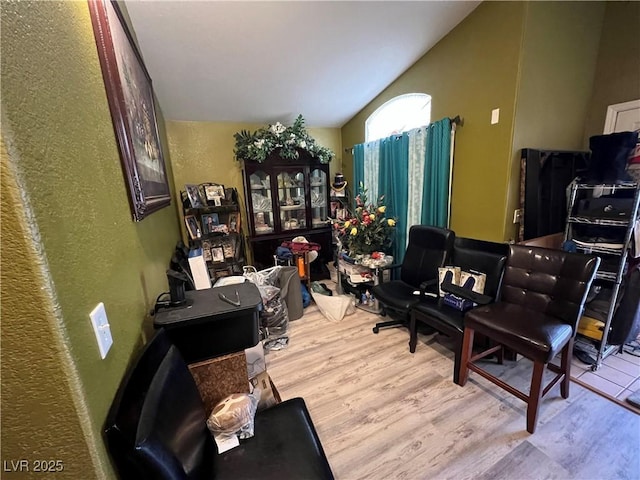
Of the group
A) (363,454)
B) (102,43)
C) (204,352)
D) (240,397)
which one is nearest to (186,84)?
(102,43)

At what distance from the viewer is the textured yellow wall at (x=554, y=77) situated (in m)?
1.90

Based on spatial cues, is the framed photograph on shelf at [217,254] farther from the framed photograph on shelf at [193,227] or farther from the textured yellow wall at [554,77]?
the textured yellow wall at [554,77]

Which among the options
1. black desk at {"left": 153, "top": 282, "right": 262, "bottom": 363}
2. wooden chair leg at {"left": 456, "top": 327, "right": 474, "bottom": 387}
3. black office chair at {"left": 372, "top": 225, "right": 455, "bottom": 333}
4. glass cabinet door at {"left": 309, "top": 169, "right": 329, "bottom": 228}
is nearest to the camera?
black desk at {"left": 153, "top": 282, "right": 262, "bottom": 363}

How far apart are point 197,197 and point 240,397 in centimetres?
261

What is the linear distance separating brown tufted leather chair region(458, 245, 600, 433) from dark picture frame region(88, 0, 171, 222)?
2072 millimetres

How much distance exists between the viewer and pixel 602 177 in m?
1.98

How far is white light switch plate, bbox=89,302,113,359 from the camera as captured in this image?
0.62 meters

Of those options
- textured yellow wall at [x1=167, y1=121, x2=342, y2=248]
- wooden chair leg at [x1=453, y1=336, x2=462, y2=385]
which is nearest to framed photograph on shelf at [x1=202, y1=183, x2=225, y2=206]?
textured yellow wall at [x1=167, y1=121, x2=342, y2=248]

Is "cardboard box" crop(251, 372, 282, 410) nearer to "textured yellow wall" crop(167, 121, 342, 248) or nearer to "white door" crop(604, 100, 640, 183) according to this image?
"textured yellow wall" crop(167, 121, 342, 248)

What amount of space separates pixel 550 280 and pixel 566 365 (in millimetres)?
536

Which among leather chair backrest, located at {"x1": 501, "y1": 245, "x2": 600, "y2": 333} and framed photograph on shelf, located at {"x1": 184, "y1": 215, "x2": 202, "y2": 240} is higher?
framed photograph on shelf, located at {"x1": 184, "y1": 215, "x2": 202, "y2": 240}

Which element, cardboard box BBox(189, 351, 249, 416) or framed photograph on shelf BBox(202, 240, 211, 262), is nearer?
cardboard box BBox(189, 351, 249, 416)

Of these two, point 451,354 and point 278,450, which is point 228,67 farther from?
point 451,354

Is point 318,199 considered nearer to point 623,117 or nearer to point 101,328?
point 623,117
